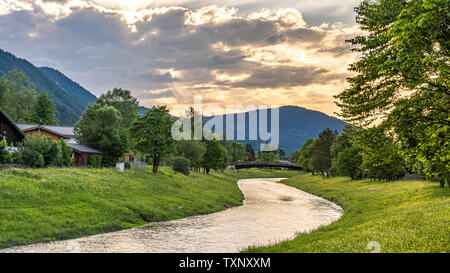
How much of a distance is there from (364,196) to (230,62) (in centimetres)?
3004

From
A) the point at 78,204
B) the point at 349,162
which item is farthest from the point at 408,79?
the point at 349,162

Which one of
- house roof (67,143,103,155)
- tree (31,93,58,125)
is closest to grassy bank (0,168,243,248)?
house roof (67,143,103,155)

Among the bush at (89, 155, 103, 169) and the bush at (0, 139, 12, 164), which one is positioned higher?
the bush at (0, 139, 12, 164)

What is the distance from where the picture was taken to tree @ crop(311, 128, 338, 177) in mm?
104250

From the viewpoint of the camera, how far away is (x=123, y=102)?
10475cm

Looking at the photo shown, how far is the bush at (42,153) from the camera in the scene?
4316cm

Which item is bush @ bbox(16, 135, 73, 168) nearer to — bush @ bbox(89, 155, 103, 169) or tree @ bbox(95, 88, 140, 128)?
bush @ bbox(89, 155, 103, 169)

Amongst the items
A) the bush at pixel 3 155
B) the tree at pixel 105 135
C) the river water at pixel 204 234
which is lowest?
the river water at pixel 204 234

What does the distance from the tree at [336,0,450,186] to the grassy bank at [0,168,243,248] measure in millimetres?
21499

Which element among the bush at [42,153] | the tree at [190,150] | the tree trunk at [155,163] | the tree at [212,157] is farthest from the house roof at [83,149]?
the tree at [212,157]

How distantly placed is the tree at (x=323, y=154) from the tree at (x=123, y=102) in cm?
5453

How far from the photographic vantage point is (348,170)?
83.9 meters

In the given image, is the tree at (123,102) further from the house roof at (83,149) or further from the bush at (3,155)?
the bush at (3,155)

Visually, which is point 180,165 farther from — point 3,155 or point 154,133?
point 3,155
